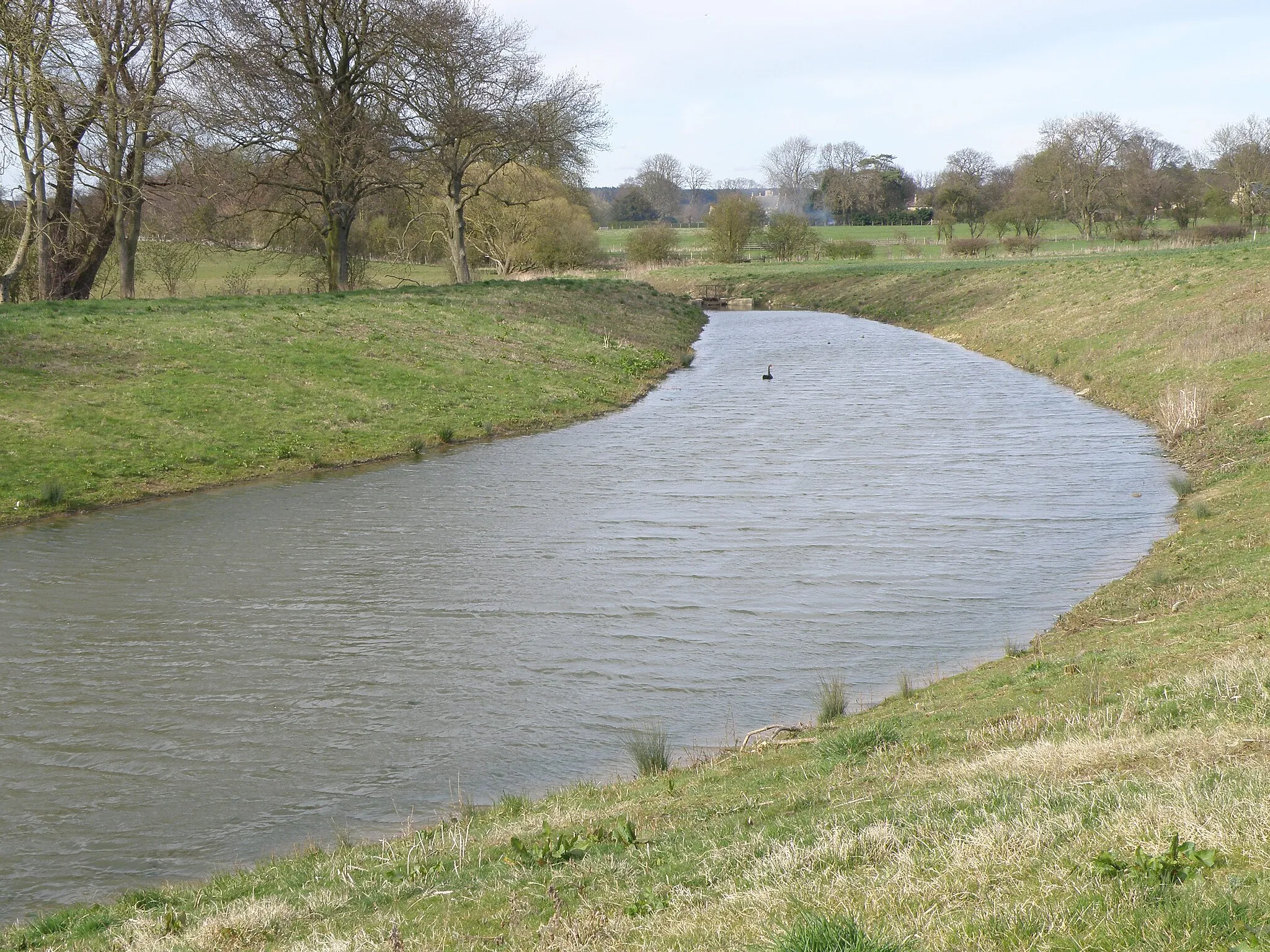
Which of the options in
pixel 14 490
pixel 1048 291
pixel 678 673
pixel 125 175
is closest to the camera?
pixel 678 673

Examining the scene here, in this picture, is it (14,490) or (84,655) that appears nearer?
(84,655)

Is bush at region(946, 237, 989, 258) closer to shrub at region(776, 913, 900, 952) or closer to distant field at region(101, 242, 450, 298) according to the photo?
distant field at region(101, 242, 450, 298)

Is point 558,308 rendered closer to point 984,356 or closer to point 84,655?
point 984,356

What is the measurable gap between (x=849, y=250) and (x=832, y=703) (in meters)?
94.8

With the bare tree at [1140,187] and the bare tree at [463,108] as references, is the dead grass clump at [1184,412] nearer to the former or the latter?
the bare tree at [463,108]

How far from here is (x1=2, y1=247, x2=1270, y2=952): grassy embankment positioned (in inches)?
184

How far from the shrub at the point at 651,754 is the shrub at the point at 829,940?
16.4 feet

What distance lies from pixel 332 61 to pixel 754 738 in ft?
128

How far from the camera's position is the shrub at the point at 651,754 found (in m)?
9.37

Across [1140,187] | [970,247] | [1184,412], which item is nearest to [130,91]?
[1184,412]

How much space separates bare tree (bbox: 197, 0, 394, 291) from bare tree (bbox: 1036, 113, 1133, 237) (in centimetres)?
7358

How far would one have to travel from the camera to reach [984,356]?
44.4m

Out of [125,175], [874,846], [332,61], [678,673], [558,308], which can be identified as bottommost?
[678,673]

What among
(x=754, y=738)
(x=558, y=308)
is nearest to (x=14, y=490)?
(x=754, y=738)
